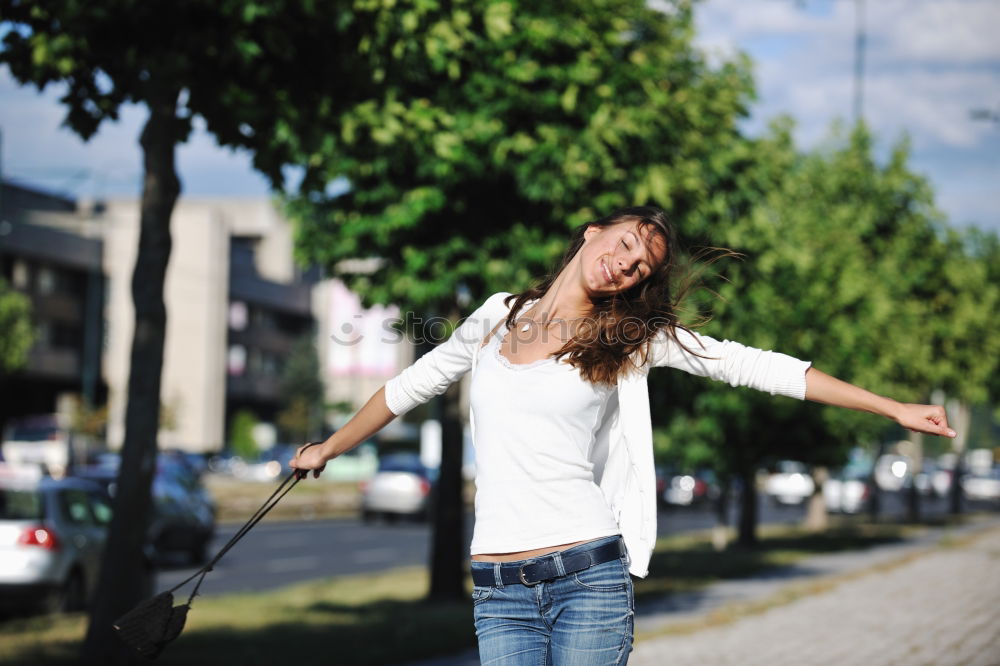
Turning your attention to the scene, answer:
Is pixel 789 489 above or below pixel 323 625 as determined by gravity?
below

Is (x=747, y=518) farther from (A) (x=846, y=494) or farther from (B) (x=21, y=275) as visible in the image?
(B) (x=21, y=275)

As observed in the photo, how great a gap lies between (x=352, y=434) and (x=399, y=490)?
29742 millimetres

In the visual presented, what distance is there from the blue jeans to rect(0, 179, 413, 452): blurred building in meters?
49.3

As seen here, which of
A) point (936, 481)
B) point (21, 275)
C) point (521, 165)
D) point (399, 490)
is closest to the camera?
point (521, 165)

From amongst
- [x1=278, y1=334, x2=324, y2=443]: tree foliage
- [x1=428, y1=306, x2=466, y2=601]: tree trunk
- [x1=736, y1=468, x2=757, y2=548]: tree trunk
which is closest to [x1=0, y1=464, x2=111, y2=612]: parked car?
[x1=428, y1=306, x2=466, y2=601]: tree trunk

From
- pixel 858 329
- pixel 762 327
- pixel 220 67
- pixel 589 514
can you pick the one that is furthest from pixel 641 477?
pixel 858 329

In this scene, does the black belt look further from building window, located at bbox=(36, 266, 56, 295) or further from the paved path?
building window, located at bbox=(36, 266, 56, 295)

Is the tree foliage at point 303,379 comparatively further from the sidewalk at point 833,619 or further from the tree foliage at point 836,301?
the sidewalk at point 833,619


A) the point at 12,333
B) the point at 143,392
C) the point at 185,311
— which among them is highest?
the point at 185,311

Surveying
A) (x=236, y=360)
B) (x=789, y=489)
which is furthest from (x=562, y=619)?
(x=236, y=360)

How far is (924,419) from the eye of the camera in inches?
125

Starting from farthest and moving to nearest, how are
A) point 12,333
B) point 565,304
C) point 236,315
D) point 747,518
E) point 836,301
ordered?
1. point 236,315
2. point 12,333
3. point 747,518
4. point 836,301
5. point 565,304

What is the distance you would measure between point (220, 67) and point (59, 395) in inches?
2518

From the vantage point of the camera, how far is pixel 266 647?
9.75m
